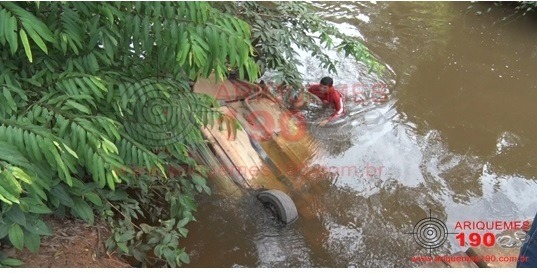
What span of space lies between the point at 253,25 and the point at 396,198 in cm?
247

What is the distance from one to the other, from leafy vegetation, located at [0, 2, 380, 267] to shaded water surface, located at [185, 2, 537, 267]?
124 centimetres

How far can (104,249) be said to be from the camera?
329 cm

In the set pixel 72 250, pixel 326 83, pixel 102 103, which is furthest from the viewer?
pixel 326 83

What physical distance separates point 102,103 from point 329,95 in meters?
4.06

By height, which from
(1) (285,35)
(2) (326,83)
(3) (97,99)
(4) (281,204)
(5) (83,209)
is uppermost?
(3) (97,99)

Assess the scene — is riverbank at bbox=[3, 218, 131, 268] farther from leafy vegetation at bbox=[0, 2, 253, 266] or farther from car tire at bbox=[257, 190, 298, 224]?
car tire at bbox=[257, 190, 298, 224]

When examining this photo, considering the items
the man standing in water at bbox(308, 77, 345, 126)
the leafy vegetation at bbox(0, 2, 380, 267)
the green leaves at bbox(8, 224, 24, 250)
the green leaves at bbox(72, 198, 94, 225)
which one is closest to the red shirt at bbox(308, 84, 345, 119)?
the man standing in water at bbox(308, 77, 345, 126)

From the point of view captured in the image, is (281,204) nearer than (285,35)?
Yes

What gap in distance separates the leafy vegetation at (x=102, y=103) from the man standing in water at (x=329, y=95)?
3.15m

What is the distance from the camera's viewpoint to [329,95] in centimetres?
648

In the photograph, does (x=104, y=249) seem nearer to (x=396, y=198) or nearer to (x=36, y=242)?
(x=36, y=242)

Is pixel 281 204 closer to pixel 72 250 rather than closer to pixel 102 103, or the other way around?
pixel 72 250

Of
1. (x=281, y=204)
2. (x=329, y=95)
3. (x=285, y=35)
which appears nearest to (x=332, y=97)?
(x=329, y=95)

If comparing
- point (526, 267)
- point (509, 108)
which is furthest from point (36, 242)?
point (509, 108)
